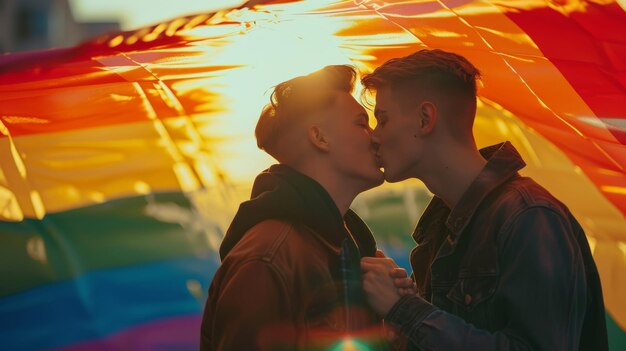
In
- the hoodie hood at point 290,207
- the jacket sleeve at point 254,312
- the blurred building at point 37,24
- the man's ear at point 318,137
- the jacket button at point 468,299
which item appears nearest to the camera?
the jacket sleeve at point 254,312

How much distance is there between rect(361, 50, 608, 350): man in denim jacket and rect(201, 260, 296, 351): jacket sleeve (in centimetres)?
38

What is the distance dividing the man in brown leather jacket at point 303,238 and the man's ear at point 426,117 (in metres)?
0.18

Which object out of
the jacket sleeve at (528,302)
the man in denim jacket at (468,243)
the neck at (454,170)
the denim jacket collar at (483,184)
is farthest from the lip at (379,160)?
the jacket sleeve at (528,302)

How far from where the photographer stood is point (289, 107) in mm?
3594

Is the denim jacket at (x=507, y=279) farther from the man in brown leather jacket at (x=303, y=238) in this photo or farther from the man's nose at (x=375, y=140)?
the man's nose at (x=375, y=140)

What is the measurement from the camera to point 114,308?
14.2ft

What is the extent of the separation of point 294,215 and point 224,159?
143cm

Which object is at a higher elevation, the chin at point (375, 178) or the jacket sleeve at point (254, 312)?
the chin at point (375, 178)

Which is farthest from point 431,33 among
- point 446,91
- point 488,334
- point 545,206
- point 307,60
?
point 488,334

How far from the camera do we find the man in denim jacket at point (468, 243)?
128 inches

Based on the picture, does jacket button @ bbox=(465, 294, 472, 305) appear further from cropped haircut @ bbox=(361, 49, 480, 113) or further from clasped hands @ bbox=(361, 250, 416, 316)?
cropped haircut @ bbox=(361, 49, 480, 113)

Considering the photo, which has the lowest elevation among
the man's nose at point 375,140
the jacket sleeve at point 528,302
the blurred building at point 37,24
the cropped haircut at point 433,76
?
the blurred building at point 37,24

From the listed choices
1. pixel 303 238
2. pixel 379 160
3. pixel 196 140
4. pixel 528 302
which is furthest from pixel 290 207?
pixel 196 140

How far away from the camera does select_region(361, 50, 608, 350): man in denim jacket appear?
3.24 m
